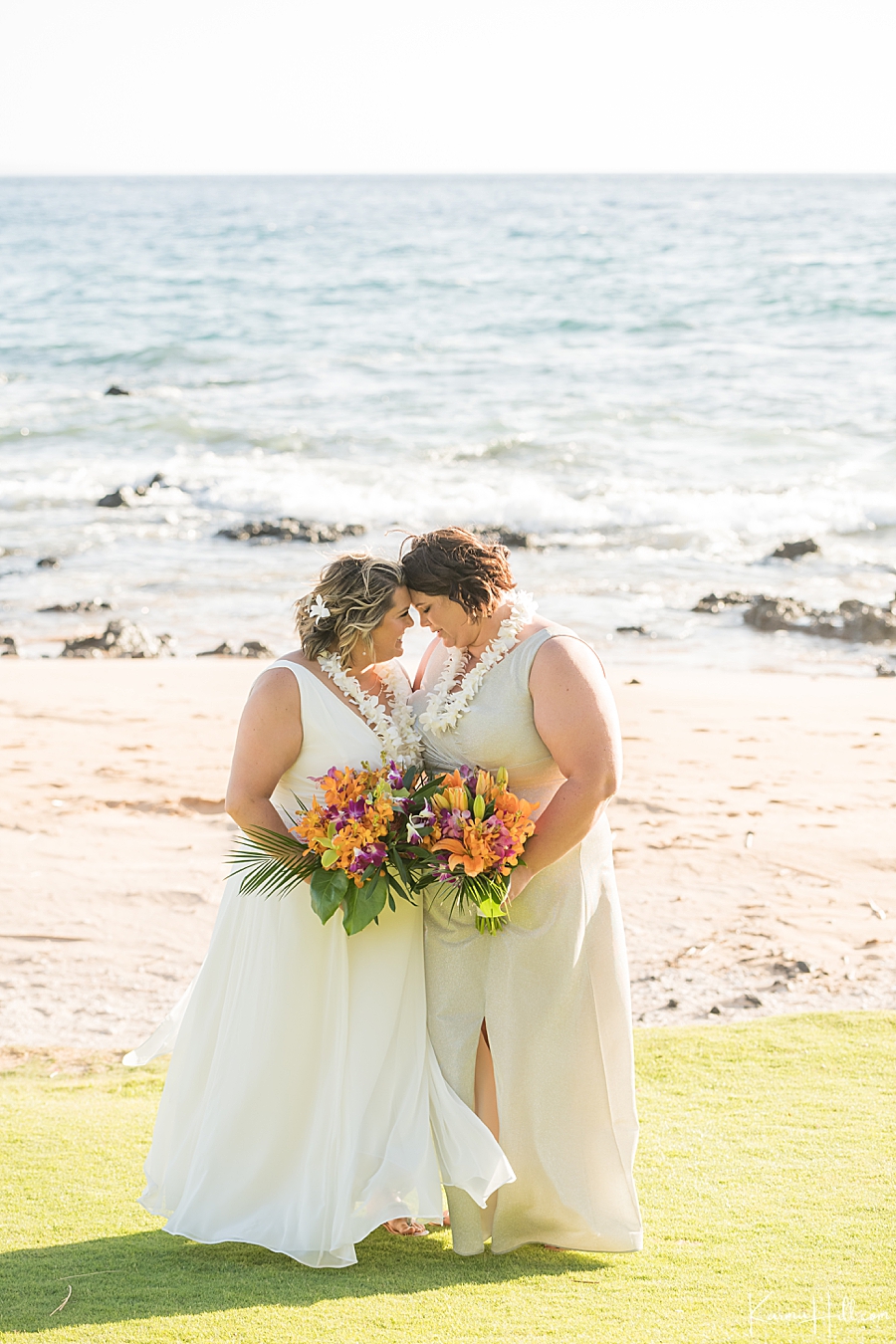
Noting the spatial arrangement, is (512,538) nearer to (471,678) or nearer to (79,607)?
(79,607)

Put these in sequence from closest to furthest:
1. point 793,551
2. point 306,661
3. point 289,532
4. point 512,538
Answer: point 306,661, point 793,551, point 512,538, point 289,532

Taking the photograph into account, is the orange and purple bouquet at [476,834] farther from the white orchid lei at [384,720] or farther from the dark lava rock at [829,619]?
the dark lava rock at [829,619]

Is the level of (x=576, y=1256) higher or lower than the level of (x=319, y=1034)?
lower

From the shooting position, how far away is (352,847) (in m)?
3.39

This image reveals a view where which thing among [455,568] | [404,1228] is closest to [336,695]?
[455,568]

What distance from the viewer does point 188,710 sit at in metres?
10.3

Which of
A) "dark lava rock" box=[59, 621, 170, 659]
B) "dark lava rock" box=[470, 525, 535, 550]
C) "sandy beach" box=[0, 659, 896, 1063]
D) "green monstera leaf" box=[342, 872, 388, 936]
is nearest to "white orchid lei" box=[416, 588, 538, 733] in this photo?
"green monstera leaf" box=[342, 872, 388, 936]

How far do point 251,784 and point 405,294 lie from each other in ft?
128

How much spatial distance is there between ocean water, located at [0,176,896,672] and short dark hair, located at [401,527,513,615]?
148 millimetres

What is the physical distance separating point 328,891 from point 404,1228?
110cm

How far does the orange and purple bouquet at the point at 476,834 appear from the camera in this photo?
3352 millimetres

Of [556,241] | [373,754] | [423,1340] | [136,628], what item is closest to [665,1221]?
[423,1340]

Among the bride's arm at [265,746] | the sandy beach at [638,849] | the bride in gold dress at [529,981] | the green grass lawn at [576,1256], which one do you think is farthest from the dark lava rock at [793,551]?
the bride's arm at [265,746]

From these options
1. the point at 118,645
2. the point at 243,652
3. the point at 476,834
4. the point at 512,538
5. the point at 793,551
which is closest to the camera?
the point at 476,834
